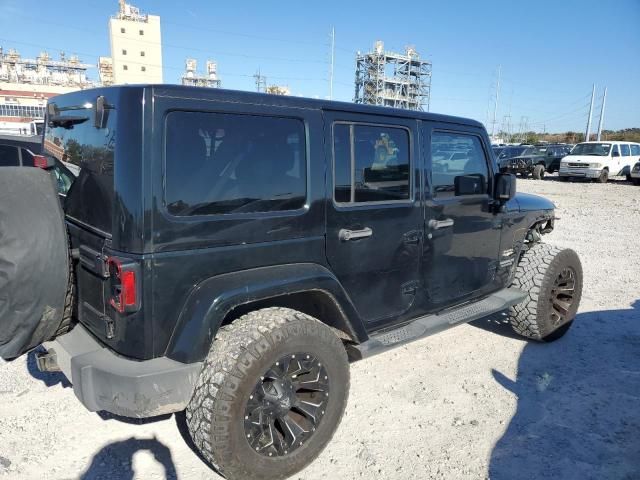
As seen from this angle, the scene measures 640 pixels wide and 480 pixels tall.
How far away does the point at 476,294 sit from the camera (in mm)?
4004

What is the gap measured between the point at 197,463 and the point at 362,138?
7.17 feet

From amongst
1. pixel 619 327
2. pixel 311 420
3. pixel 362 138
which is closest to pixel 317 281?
pixel 311 420

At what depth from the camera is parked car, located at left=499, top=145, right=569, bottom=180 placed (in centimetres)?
2417

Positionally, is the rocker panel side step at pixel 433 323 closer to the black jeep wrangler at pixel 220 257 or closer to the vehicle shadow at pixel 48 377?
the black jeep wrangler at pixel 220 257

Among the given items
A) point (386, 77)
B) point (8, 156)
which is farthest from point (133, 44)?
point (8, 156)

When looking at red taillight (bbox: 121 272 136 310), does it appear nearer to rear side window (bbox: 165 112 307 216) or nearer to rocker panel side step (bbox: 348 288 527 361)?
rear side window (bbox: 165 112 307 216)

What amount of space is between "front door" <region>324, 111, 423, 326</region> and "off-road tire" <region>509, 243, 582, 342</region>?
151cm

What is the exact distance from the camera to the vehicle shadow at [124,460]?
8.45ft

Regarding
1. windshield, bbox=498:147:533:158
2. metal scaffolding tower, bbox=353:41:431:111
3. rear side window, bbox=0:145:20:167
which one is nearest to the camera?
rear side window, bbox=0:145:20:167

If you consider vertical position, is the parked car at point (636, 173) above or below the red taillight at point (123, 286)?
above

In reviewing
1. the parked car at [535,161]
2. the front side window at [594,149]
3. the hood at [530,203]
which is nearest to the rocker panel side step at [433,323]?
the hood at [530,203]

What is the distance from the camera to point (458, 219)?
3625 millimetres

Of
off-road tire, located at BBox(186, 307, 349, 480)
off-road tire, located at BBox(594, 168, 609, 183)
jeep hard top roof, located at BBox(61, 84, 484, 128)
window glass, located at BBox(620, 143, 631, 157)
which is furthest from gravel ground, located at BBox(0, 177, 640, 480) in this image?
window glass, located at BBox(620, 143, 631, 157)

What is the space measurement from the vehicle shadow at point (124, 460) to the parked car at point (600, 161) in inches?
914
